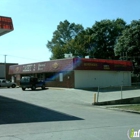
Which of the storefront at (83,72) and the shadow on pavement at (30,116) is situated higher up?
the storefront at (83,72)

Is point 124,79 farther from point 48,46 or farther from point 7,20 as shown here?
point 48,46

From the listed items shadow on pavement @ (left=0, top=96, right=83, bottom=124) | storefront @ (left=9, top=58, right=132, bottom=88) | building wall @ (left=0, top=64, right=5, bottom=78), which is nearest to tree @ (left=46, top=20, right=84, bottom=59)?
building wall @ (left=0, top=64, right=5, bottom=78)

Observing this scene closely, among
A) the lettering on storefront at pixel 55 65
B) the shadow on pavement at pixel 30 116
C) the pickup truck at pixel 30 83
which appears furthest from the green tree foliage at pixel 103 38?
the shadow on pavement at pixel 30 116

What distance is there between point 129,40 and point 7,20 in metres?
38.9

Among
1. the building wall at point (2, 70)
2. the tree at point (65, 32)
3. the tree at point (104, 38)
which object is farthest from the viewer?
the tree at point (65, 32)

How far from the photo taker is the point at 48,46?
8831 cm

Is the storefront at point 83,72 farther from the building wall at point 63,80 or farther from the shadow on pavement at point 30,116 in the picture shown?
the shadow on pavement at point 30,116

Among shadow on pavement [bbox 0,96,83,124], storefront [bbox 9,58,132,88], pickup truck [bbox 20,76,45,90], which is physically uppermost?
storefront [bbox 9,58,132,88]

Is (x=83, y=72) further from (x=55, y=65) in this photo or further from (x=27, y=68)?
(x=27, y=68)

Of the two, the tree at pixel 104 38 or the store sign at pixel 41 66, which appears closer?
the store sign at pixel 41 66

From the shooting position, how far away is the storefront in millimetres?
39500

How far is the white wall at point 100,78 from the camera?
3978 centimetres

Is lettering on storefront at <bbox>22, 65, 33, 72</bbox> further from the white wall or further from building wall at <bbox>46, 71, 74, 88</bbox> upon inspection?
the white wall

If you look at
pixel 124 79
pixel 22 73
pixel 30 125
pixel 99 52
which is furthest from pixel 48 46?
pixel 30 125
